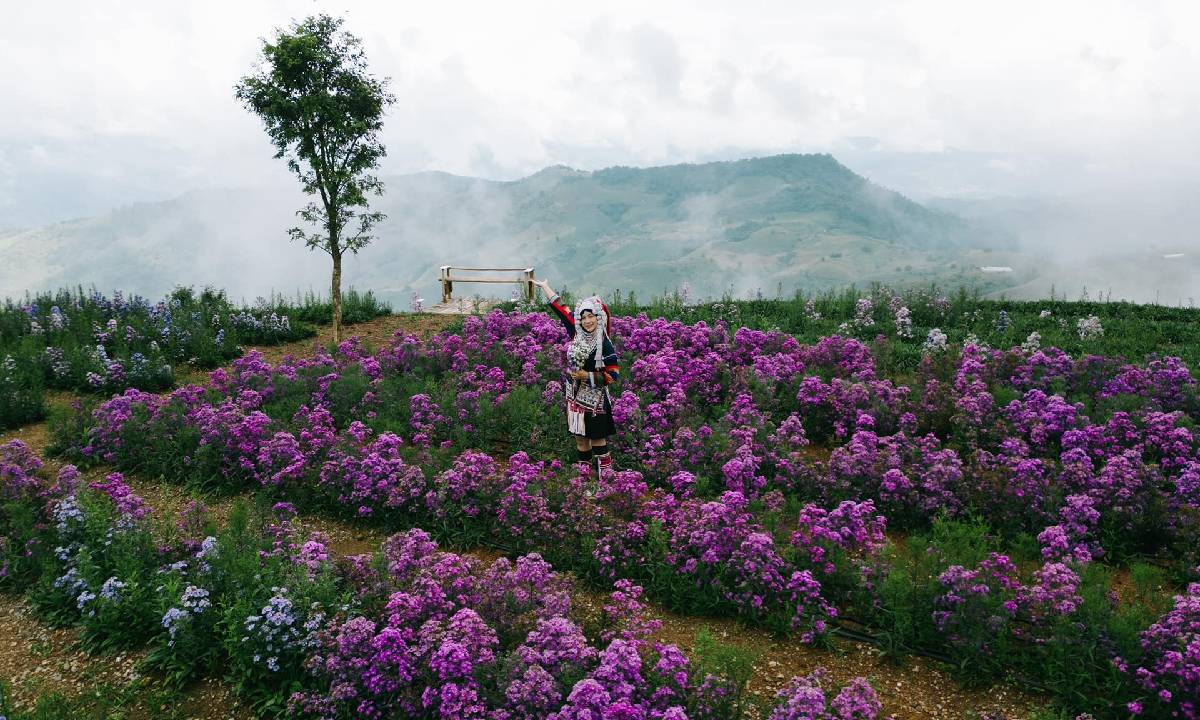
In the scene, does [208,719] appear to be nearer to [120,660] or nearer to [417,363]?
[120,660]

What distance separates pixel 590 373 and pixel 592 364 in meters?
0.10

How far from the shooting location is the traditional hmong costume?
8297 mm

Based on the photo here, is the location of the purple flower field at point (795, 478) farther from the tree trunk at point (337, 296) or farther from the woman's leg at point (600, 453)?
the tree trunk at point (337, 296)

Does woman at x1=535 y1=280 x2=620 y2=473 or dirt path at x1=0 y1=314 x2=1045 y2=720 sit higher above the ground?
woman at x1=535 y1=280 x2=620 y2=473

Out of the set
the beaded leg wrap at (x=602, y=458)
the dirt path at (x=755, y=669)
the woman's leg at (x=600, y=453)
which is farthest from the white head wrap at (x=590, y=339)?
the dirt path at (x=755, y=669)

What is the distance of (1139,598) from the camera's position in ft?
20.2

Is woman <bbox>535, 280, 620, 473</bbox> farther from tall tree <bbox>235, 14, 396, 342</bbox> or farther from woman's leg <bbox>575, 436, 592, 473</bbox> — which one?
tall tree <bbox>235, 14, 396, 342</bbox>

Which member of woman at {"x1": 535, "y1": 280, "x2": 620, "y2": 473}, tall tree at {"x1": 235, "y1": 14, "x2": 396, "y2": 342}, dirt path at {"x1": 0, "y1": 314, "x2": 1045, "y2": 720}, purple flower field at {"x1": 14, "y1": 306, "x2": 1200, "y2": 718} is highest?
tall tree at {"x1": 235, "y1": 14, "x2": 396, "y2": 342}

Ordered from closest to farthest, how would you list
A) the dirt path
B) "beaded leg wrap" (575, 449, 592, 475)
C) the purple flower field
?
the dirt path → the purple flower field → "beaded leg wrap" (575, 449, 592, 475)

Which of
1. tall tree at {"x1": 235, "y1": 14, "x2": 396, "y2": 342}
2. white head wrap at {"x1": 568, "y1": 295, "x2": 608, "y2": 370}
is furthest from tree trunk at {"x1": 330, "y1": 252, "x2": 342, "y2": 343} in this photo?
white head wrap at {"x1": 568, "y1": 295, "x2": 608, "y2": 370}

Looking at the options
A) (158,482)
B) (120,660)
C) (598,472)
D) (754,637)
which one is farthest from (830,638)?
(158,482)

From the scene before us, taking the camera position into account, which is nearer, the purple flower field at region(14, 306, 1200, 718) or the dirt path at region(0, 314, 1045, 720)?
the dirt path at region(0, 314, 1045, 720)

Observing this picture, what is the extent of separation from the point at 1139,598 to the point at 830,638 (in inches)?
97.8

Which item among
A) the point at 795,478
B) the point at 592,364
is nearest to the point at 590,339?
the point at 592,364
